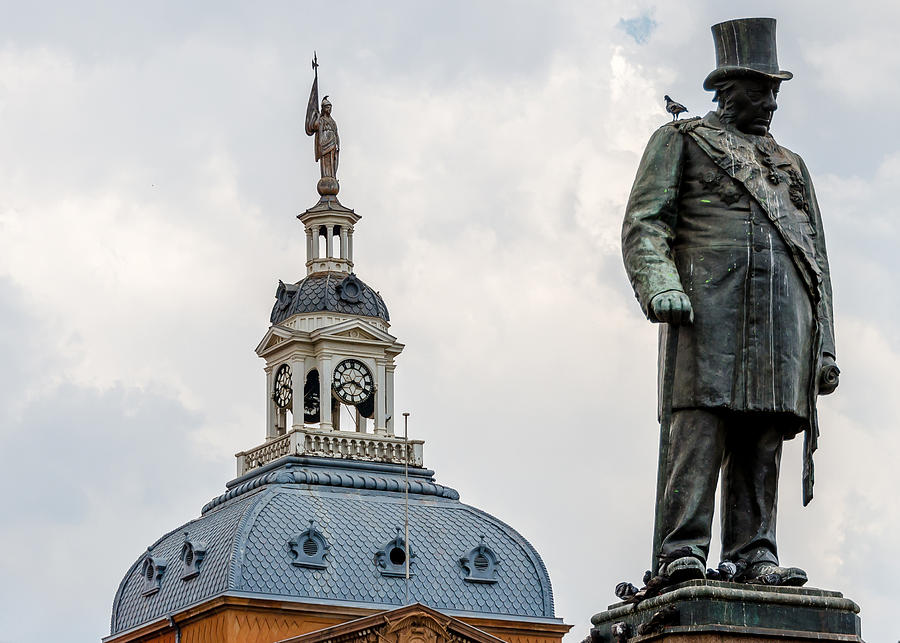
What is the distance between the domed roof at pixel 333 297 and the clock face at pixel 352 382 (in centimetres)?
247

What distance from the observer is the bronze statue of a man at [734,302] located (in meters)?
16.3

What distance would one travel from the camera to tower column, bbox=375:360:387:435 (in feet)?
319

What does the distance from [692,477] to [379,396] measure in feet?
269

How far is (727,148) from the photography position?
16859 millimetres

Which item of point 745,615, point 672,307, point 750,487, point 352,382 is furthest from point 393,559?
point 745,615

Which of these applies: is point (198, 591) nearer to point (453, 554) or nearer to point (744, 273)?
point (453, 554)

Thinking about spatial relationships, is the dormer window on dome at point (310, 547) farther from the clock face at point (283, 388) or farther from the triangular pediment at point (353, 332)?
the triangular pediment at point (353, 332)

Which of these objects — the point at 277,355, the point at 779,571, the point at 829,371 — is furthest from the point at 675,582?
the point at 277,355

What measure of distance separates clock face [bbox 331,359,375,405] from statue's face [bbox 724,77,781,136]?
265ft

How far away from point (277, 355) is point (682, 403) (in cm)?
8390

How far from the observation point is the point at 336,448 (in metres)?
94.5

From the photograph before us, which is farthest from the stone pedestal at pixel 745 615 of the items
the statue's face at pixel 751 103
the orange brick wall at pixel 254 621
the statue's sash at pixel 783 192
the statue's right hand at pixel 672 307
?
the orange brick wall at pixel 254 621

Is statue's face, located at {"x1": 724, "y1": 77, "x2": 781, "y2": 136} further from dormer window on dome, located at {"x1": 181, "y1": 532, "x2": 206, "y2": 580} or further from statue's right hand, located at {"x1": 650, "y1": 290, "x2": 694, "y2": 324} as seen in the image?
dormer window on dome, located at {"x1": 181, "y1": 532, "x2": 206, "y2": 580}

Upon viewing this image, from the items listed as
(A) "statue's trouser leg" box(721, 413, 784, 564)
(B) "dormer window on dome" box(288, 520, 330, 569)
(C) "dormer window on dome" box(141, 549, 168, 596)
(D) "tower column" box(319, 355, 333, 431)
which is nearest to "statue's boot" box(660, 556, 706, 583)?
(A) "statue's trouser leg" box(721, 413, 784, 564)
